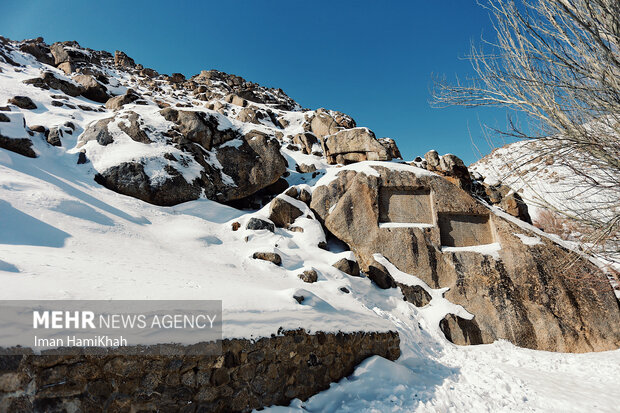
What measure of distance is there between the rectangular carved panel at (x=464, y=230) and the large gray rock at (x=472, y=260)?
0.12 feet

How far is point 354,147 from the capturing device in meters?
17.6

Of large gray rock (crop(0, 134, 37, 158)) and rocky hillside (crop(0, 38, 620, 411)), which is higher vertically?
large gray rock (crop(0, 134, 37, 158))

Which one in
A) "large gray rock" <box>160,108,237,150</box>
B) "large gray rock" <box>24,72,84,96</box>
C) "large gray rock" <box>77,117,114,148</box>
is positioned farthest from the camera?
"large gray rock" <box>24,72,84,96</box>

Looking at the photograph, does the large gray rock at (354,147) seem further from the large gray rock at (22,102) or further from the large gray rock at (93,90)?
the large gray rock at (93,90)

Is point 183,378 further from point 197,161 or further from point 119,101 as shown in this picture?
point 119,101

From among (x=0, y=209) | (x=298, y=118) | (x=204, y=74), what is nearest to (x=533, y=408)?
(x=0, y=209)

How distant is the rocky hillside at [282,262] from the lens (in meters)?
4.11

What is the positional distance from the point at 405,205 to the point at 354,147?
6858 millimetres

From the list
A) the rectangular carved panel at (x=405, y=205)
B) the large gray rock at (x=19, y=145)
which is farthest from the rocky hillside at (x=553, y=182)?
the large gray rock at (x=19, y=145)

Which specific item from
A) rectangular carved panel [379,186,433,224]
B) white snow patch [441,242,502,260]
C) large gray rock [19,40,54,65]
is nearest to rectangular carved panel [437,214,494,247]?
white snow patch [441,242,502,260]

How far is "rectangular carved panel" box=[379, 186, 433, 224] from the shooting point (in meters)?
11.6

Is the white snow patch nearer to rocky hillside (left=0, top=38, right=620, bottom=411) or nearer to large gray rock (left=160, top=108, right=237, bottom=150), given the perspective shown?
rocky hillside (left=0, top=38, right=620, bottom=411)

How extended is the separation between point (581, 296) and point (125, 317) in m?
12.4

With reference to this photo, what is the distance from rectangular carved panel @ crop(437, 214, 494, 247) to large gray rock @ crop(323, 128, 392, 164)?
593 cm
